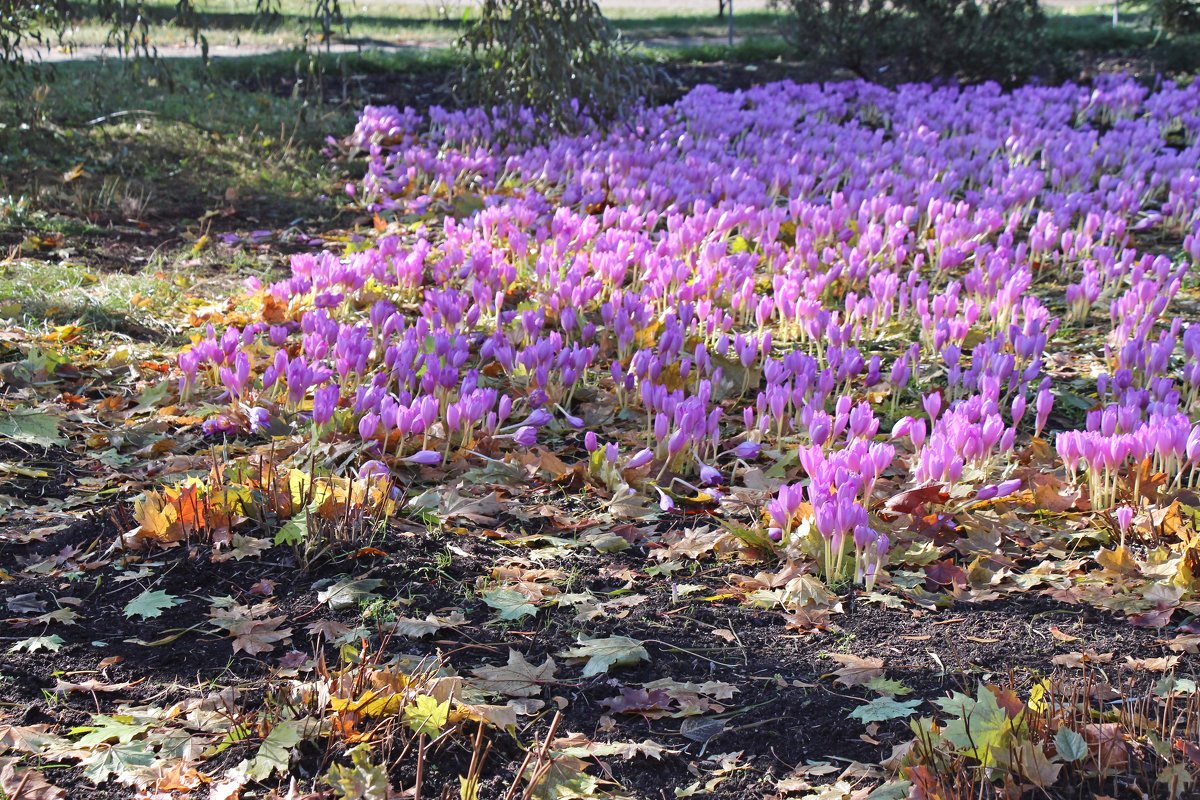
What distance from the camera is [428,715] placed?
2.29m

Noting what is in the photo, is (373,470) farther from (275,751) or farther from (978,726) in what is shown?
(978,726)

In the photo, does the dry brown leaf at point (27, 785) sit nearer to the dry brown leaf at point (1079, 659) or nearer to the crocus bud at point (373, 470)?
the crocus bud at point (373, 470)

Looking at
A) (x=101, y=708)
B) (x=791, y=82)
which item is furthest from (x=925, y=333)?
(x=791, y=82)

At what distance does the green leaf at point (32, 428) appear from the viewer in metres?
3.84

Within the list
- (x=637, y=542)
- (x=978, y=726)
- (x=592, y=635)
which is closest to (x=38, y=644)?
(x=592, y=635)

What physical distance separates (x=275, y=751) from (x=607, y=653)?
816 millimetres

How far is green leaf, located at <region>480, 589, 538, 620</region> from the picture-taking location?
2.88 m

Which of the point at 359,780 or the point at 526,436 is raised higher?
the point at 526,436

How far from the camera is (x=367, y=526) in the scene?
10.6ft

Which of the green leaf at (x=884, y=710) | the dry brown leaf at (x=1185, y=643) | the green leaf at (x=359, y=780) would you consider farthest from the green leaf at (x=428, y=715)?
the dry brown leaf at (x=1185, y=643)

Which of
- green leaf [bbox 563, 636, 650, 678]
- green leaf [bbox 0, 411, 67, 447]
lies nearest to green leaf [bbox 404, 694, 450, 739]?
green leaf [bbox 563, 636, 650, 678]

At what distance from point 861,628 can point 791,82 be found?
9.48m

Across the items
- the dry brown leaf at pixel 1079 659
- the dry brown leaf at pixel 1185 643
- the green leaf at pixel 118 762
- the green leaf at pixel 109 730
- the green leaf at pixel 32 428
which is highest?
the green leaf at pixel 32 428

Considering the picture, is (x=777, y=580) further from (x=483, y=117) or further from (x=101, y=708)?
(x=483, y=117)
